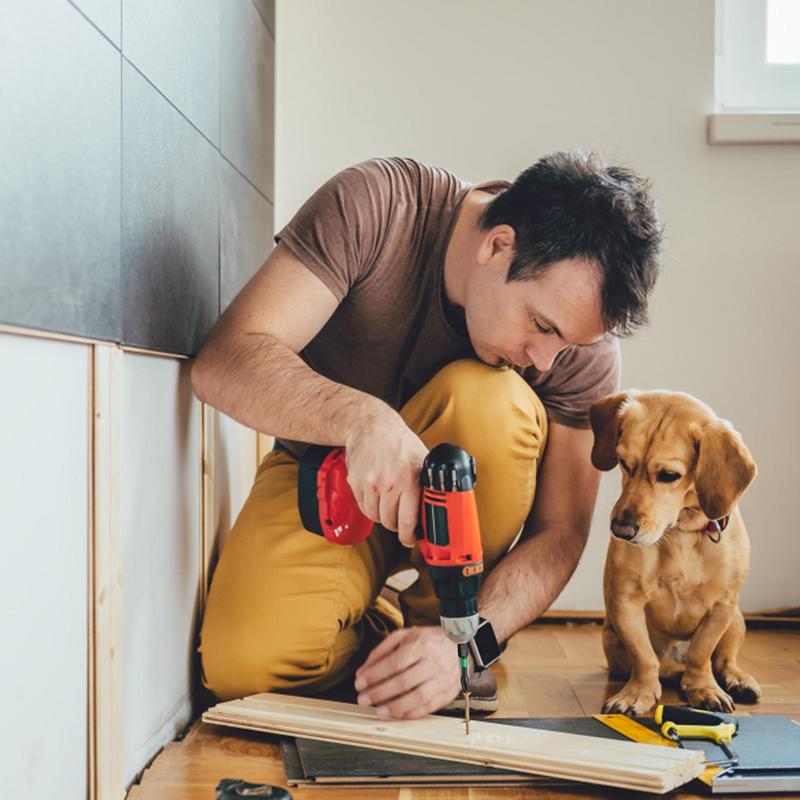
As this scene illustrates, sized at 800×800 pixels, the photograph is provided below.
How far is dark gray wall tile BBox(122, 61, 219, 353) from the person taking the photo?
129 centimetres

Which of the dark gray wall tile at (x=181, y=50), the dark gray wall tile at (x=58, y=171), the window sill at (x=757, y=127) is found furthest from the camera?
the window sill at (x=757, y=127)

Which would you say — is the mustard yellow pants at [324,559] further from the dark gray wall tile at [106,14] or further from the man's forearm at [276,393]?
the dark gray wall tile at [106,14]

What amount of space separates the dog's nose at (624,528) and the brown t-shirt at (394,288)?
270mm

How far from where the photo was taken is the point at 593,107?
2447mm

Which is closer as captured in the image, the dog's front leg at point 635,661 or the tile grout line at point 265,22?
the dog's front leg at point 635,661

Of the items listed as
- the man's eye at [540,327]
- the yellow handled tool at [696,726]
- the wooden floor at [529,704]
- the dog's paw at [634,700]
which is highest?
the man's eye at [540,327]

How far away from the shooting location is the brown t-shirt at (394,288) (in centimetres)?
158

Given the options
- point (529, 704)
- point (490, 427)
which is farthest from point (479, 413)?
point (529, 704)

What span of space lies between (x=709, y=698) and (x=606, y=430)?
1.57ft

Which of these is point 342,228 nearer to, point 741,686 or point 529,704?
point 529,704

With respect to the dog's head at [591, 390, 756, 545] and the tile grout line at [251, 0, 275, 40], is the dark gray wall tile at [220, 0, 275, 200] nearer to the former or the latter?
the tile grout line at [251, 0, 275, 40]

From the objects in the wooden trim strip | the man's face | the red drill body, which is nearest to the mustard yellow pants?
the man's face

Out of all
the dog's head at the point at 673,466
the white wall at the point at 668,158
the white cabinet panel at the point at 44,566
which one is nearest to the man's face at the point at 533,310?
the dog's head at the point at 673,466

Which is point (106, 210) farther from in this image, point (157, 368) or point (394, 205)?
point (394, 205)
